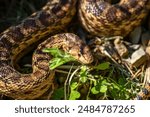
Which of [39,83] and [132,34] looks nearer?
[39,83]

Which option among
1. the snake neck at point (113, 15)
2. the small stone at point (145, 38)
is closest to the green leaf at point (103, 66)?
the snake neck at point (113, 15)

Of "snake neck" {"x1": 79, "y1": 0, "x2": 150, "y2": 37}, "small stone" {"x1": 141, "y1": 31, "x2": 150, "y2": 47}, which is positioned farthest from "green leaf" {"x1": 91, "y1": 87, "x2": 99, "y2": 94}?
"small stone" {"x1": 141, "y1": 31, "x2": 150, "y2": 47}

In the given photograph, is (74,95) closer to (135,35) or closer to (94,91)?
(94,91)

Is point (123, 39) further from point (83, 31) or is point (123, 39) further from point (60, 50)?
point (60, 50)

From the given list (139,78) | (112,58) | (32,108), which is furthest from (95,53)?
(32,108)

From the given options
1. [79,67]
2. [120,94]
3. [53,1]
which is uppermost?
[53,1]

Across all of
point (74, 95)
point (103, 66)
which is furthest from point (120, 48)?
point (74, 95)

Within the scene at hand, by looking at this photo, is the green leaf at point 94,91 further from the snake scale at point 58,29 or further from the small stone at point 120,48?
the small stone at point 120,48
